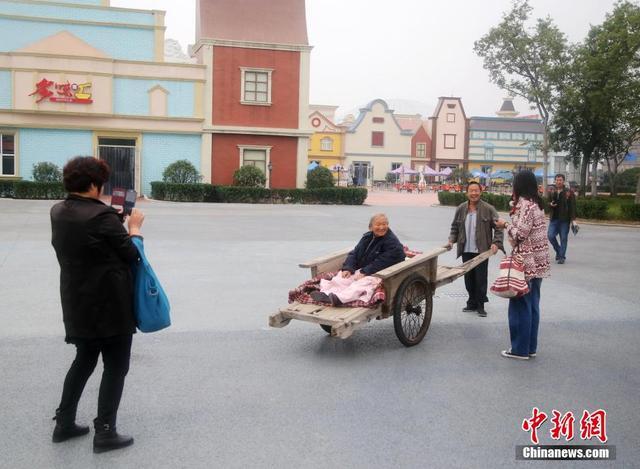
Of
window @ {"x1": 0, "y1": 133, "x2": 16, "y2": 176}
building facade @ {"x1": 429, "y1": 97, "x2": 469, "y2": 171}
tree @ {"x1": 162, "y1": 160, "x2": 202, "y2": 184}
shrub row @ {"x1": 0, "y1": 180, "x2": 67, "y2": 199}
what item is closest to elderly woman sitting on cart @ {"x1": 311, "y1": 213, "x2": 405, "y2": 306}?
shrub row @ {"x1": 0, "y1": 180, "x2": 67, "y2": 199}

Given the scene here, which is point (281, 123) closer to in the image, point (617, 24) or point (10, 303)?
point (617, 24)

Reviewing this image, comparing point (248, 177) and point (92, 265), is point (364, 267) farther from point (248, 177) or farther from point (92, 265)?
point (248, 177)

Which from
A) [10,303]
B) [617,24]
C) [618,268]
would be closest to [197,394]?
[10,303]

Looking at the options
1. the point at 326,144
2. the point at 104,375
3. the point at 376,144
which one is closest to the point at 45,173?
the point at 104,375

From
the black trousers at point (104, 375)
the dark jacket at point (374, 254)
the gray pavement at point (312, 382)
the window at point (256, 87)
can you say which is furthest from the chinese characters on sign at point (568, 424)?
the window at point (256, 87)

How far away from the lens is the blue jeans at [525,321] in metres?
6.61

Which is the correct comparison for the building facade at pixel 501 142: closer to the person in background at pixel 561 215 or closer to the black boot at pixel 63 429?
the person in background at pixel 561 215

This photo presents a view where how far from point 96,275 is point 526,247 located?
4.01m

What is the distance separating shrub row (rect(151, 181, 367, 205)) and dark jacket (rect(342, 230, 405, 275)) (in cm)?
2453

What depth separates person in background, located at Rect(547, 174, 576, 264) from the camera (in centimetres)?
1403

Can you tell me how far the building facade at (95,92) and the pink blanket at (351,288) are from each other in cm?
2789

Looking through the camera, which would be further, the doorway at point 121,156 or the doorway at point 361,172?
the doorway at point 361,172

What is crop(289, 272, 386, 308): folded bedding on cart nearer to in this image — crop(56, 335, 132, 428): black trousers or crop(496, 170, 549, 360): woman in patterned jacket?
crop(496, 170, 549, 360): woman in patterned jacket

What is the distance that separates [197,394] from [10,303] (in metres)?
4.29
